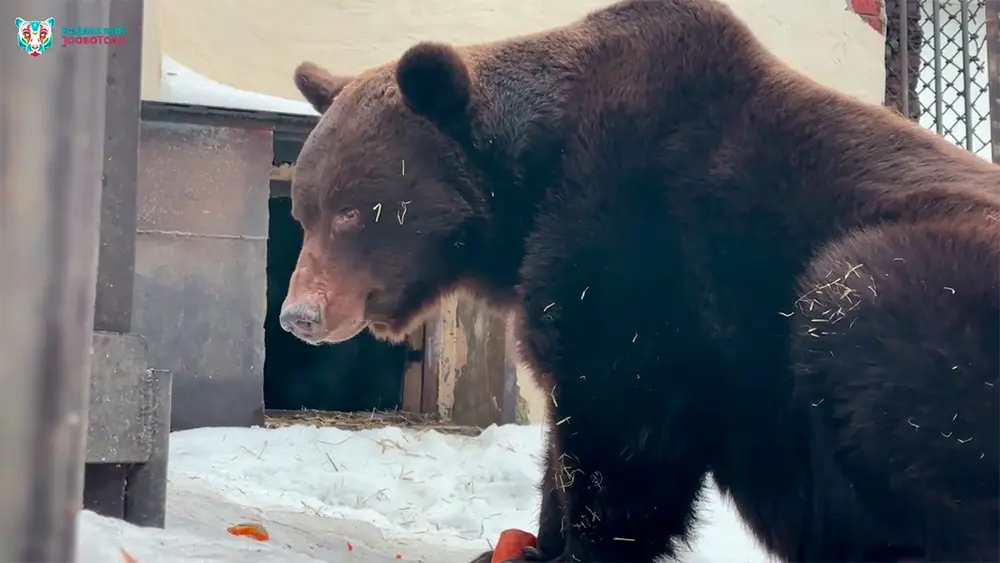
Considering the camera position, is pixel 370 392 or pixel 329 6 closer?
pixel 329 6

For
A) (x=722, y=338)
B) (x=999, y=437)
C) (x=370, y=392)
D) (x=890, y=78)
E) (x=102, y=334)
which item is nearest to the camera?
A: (x=999, y=437)

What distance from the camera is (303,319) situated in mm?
3193

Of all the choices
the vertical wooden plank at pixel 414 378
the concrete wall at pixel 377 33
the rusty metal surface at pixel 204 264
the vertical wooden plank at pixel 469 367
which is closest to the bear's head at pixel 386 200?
the rusty metal surface at pixel 204 264

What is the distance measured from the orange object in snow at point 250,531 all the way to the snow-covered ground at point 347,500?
40 mm

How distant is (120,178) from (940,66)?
5.96 metres

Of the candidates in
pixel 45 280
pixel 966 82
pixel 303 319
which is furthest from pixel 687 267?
pixel 966 82

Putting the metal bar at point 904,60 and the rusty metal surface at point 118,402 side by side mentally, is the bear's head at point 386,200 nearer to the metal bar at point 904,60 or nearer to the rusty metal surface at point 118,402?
the rusty metal surface at point 118,402

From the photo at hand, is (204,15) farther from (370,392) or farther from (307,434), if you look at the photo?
(370,392)

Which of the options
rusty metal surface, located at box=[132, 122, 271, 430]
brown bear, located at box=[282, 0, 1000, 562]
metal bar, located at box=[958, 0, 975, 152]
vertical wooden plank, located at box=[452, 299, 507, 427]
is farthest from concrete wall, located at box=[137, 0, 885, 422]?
brown bear, located at box=[282, 0, 1000, 562]

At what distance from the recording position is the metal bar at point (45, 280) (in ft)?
3.39

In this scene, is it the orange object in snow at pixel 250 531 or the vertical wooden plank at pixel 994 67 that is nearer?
the orange object in snow at pixel 250 531

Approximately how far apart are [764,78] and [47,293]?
240cm

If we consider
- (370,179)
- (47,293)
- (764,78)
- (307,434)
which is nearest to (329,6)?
(307,434)

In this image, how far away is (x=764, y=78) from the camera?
9.93 feet
